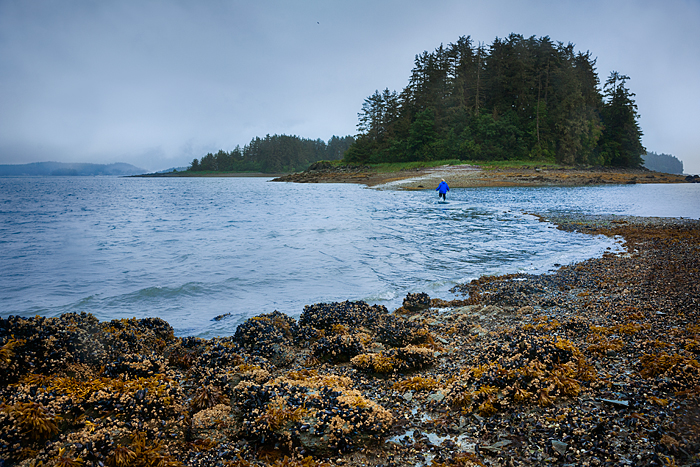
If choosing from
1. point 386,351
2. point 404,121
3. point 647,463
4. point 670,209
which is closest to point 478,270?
point 386,351

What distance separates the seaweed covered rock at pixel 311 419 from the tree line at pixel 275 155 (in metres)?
142

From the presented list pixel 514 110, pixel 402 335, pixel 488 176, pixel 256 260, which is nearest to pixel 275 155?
pixel 514 110

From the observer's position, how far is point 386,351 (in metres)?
5.73

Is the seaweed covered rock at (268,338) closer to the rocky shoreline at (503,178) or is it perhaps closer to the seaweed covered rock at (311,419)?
the seaweed covered rock at (311,419)

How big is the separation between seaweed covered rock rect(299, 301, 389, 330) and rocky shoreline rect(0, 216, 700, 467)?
8cm

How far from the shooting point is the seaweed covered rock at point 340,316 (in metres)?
7.07

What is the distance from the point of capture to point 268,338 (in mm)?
6156

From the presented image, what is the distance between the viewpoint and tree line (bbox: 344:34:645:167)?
65.1m

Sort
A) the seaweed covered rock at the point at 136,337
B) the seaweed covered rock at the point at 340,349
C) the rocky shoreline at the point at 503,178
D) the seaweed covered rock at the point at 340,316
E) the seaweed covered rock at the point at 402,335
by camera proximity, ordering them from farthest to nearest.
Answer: the rocky shoreline at the point at 503,178
the seaweed covered rock at the point at 340,316
the seaweed covered rock at the point at 402,335
the seaweed covered rock at the point at 340,349
the seaweed covered rock at the point at 136,337

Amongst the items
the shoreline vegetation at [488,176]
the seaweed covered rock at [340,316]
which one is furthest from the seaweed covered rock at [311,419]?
the shoreline vegetation at [488,176]

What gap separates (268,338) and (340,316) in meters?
1.61

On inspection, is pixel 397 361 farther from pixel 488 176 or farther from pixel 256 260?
pixel 488 176

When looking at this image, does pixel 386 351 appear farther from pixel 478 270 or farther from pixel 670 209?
pixel 670 209

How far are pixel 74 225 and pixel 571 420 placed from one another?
2978cm
